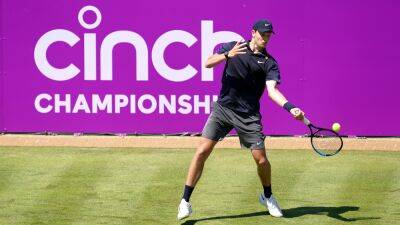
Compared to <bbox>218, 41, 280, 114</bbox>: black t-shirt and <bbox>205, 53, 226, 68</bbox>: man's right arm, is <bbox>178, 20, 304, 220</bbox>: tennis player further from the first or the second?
<bbox>205, 53, 226, 68</bbox>: man's right arm

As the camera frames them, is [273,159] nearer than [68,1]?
Yes

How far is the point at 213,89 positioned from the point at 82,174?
2930mm

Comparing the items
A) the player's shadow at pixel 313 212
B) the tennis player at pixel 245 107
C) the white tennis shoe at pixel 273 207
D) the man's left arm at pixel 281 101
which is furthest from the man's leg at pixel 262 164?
the man's left arm at pixel 281 101

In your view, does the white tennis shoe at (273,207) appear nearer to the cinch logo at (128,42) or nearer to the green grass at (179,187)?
the green grass at (179,187)

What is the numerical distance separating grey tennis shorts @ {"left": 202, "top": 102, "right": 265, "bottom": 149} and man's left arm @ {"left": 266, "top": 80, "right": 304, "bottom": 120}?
0.42 meters

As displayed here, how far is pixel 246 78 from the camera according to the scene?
11.0m

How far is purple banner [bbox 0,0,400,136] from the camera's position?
50.8 feet

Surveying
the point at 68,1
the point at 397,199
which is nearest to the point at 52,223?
the point at 397,199

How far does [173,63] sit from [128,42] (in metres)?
0.72

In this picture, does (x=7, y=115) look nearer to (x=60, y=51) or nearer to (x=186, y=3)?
(x=60, y=51)

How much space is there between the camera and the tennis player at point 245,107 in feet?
35.7

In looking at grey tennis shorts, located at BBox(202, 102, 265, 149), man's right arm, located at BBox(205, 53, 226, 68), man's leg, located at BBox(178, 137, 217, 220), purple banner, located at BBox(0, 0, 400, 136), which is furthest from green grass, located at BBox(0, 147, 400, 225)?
man's right arm, located at BBox(205, 53, 226, 68)

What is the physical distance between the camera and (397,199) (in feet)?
38.9

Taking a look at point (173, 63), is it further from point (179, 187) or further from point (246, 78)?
point (246, 78)
